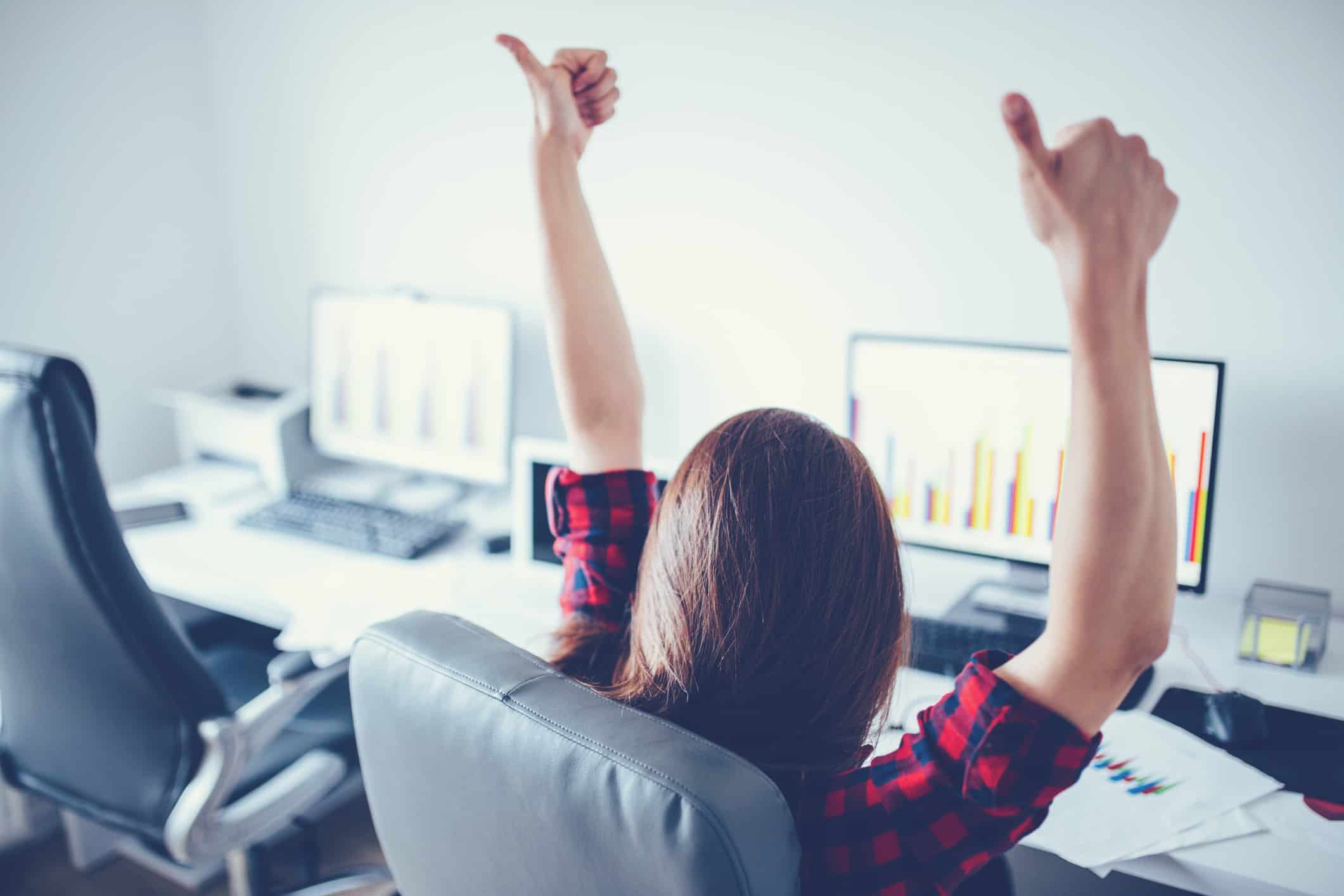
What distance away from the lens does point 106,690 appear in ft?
4.83

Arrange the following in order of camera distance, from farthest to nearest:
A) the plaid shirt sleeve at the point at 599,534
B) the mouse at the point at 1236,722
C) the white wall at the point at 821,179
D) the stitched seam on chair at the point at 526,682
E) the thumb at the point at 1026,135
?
the white wall at the point at 821,179, the mouse at the point at 1236,722, the plaid shirt sleeve at the point at 599,534, the stitched seam on chair at the point at 526,682, the thumb at the point at 1026,135

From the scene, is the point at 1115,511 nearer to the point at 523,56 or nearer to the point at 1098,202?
the point at 1098,202

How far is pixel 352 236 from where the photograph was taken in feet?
7.98

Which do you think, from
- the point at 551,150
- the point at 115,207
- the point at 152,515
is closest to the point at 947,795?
the point at 551,150

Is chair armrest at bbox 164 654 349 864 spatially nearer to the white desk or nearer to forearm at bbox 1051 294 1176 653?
the white desk

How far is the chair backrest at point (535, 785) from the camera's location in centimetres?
A: 60

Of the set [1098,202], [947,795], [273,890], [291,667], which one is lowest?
[273,890]

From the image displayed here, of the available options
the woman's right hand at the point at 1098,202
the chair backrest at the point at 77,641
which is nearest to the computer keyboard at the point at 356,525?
the chair backrest at the point at 77,641

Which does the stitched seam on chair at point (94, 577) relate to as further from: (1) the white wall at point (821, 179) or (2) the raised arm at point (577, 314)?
(1) the white wall at point (821, 179)

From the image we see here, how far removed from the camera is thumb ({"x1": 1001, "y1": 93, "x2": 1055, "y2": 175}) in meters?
0.57

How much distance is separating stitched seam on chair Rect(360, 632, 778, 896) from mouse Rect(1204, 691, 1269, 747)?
3.10 ft

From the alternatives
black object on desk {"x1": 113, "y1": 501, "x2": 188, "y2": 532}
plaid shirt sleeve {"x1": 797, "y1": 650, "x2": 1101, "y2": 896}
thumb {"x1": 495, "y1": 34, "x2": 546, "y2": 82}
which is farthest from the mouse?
black object on desk {"x1": 113, "y1": 501, "x2": 188, "y2": 532}

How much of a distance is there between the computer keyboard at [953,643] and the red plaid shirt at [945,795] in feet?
2.57

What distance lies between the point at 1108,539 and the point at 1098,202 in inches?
8.1
